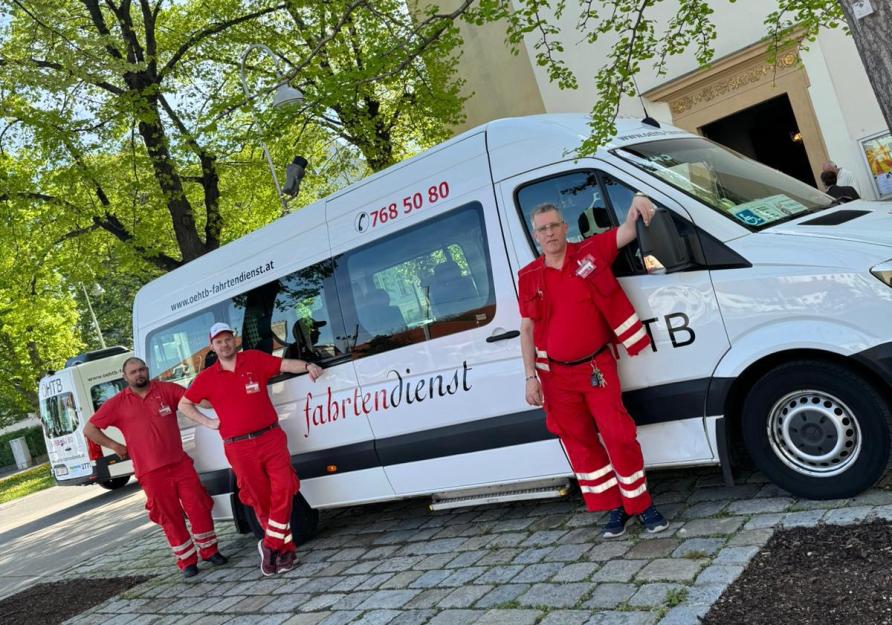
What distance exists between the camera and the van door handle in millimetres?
5670

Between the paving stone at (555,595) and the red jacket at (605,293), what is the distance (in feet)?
4.38

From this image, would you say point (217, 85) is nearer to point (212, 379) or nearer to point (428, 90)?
point (428, 90)

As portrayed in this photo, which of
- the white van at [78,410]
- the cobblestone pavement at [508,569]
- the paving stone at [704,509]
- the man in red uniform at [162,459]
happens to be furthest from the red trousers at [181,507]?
the white van at [78,410]

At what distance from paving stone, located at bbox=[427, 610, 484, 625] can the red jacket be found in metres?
1.65

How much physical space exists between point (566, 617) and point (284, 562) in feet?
10.5

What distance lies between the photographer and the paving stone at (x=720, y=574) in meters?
4.12

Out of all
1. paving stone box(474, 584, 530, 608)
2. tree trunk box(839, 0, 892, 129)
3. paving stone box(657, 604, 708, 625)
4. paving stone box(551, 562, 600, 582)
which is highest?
tree trunk box(839, 0, 892, 129)

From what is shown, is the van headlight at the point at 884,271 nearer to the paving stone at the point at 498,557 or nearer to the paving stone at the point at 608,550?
the paving stone at the point at 608,550

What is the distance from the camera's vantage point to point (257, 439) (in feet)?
22.4

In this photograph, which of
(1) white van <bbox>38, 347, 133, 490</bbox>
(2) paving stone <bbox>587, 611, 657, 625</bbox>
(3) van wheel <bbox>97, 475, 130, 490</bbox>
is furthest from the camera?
(3) van wheel <bbox>97, 475, 130, 490</bbox>

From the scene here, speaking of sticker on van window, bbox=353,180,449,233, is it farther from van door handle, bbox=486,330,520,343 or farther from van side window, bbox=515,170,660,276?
van door handle, bbox=486,330,520,343

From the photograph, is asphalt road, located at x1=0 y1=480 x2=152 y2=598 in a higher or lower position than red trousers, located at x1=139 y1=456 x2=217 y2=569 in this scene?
lower

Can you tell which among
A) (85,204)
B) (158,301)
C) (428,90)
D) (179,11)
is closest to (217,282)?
(158,301)

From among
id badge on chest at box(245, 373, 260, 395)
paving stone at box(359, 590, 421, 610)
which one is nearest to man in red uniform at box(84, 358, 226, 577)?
id badge on chest at box(245, 373, 260, 395)
